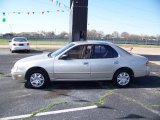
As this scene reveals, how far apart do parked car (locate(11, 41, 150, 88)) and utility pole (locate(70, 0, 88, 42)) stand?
15.5 m

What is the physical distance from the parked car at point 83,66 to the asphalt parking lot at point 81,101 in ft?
1.12

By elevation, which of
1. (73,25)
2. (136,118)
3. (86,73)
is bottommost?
(136,118)

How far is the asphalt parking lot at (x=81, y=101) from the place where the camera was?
20.6 ft

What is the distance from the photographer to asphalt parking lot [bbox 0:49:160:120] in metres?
6.29

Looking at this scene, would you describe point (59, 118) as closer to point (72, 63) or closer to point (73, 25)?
point (72, 63)

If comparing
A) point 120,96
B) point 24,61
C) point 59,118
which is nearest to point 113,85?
point 120,96

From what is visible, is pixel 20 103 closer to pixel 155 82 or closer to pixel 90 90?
pixel 90 90

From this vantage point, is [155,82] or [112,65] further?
[155,82]

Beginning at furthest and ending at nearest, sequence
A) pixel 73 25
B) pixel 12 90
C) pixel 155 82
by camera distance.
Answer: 1. pixel 73 25
2. pixel 155 82
3. pixel 12 90

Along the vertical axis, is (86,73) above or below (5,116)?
above

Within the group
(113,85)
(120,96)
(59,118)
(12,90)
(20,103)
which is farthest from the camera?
(113,85)

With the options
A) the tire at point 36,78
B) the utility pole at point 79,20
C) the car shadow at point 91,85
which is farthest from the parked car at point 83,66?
the utility pole at point 79,20

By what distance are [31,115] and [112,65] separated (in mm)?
3820

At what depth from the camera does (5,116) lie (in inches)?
242
